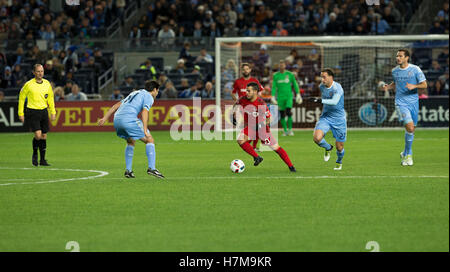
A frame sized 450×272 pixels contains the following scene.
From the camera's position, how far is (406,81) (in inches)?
628

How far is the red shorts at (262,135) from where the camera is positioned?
14.6 metres

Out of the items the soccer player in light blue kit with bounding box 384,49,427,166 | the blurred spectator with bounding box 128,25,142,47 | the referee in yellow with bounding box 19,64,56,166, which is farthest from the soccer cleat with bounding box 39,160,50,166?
the blurred spectator with bounding box 128,25,142,47

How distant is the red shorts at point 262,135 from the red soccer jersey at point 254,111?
16 cm

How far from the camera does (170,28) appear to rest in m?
33.9

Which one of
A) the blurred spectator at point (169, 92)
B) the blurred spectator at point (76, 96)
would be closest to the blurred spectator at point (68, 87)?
the blurred spectator at point (76, 96)

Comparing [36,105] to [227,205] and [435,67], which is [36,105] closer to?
[227,205]

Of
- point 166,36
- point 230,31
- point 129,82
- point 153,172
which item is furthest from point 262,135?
point 166,36

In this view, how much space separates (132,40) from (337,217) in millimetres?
23963

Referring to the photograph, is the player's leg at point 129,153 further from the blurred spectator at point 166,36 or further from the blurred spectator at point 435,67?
the blurred spectator at point 166,36

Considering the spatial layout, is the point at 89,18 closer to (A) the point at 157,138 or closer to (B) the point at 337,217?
(A) the point at 157,138

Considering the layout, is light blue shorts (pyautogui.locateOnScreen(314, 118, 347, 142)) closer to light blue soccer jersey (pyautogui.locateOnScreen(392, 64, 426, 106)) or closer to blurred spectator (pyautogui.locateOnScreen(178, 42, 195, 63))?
light blue soccer jersey (pyautogui.locateOnScreen(392, 64, 426, 106))

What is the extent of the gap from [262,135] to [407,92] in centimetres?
335

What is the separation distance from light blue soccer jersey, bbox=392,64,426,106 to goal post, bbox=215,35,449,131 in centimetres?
1109
